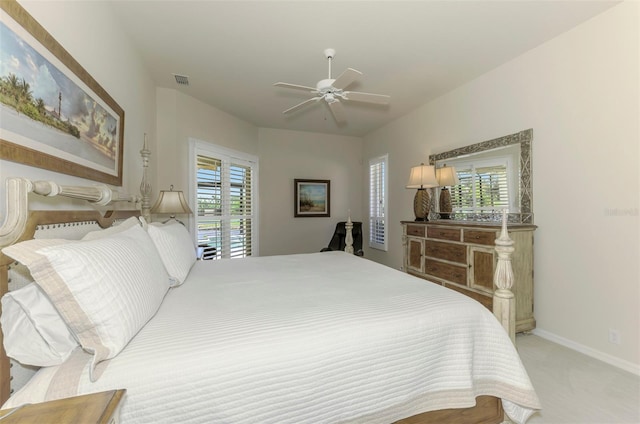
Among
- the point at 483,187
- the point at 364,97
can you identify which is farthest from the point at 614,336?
the point at 364,97

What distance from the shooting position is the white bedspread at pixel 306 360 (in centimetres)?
92

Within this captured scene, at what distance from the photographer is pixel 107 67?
2.19 meters

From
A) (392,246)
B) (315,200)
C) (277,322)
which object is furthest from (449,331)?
(315,200)

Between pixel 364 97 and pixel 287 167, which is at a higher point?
pixel 364 97

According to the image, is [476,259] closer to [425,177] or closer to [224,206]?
[425,177]

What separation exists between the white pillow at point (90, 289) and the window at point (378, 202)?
15.1 ft

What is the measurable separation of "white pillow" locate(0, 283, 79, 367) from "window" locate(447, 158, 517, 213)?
3.41 m

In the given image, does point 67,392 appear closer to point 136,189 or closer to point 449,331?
point 449,331

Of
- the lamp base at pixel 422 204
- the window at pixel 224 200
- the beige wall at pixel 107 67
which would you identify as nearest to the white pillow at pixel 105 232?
the beige wall at pixel 107 67

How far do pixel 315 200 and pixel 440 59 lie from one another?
3367 millimetres

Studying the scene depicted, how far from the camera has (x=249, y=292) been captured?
1.67 metres

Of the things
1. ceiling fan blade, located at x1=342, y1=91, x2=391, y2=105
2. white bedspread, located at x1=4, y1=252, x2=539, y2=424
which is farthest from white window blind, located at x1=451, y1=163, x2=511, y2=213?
white bedspread, located at x1=4, y1=252, x2=539, y2=424

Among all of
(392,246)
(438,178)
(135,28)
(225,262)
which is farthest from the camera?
(392,246)

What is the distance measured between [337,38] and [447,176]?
2.18 m
